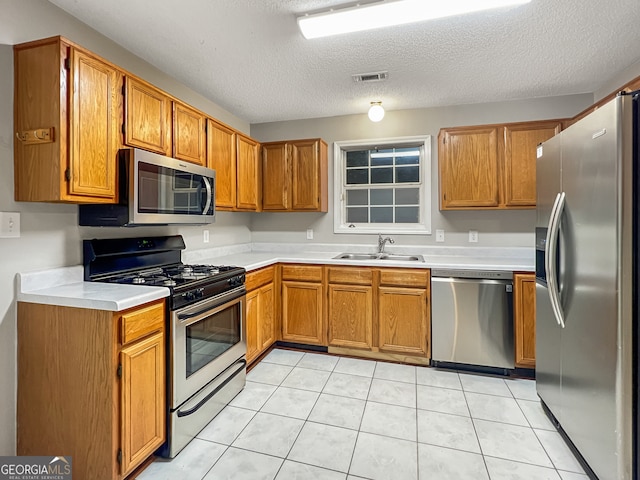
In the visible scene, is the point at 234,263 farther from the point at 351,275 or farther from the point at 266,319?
the point at 351,275

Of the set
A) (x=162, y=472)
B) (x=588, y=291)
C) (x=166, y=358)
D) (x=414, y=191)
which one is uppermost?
(x=414, y=191)

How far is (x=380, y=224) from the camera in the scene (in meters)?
3.74

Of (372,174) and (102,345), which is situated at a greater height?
(372,174)

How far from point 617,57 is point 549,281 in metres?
1.95

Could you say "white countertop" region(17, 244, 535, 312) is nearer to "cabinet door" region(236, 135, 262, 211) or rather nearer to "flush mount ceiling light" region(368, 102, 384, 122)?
"cabinet door" region(236, 135, 262, 211)

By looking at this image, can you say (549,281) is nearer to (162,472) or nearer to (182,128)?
(162,472)

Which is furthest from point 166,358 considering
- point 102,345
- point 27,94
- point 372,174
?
point 372,174

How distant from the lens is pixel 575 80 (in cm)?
278

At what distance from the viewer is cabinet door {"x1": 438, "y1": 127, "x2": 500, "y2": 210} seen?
118 inches

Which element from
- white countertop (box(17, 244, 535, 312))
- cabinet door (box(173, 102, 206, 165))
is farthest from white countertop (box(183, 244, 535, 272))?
cabinet door (box(173, 102, 206, 165))

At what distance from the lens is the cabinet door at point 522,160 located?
9.52 feet

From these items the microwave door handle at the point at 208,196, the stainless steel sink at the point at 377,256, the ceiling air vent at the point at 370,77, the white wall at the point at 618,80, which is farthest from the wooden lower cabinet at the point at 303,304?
the white wall at the point at 618,80

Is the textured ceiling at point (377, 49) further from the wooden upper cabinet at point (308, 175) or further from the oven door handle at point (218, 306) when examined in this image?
the oven door handle at point (218, 306)

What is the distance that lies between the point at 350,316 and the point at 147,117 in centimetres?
232
